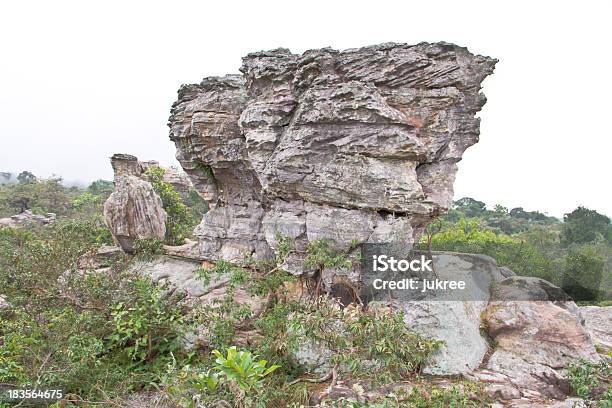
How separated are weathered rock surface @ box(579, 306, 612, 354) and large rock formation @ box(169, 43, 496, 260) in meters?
4.99

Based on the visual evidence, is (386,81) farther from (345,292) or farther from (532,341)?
(532,341)

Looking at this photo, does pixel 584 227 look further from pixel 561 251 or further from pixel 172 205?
pixel 172 205

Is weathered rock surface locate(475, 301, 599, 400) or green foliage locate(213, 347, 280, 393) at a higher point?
green foliage locate(213, 347, 280, 393)

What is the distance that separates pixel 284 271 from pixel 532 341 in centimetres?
Result: 529

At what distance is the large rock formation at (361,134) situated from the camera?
353 inches

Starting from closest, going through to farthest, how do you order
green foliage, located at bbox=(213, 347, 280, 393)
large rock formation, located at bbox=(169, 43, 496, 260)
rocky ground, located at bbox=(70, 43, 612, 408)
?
green foliage, located at bbox=(213, 347, 280, 393), rocky ground, located at bbox=(70, 43, 612, 408), large rock formation, located at bbox=(169, 43, 496, 260)

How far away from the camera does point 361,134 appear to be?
9000 mm

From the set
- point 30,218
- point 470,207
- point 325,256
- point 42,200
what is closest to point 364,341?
point 325,256

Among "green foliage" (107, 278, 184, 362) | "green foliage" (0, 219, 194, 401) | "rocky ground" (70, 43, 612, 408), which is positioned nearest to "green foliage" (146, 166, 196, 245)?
"rocky ground" (70, 43, 612, 408)

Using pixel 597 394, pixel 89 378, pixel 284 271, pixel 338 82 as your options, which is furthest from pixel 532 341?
pixel 89 378

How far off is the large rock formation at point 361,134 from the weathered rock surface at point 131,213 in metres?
4.34

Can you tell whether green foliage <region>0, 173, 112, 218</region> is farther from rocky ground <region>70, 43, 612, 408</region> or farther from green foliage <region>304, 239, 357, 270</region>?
green foliage <region>304, 239, 357, 270</region>

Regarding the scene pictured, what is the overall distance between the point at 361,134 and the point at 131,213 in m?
7.55

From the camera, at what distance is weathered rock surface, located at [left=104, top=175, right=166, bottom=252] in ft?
40.5
